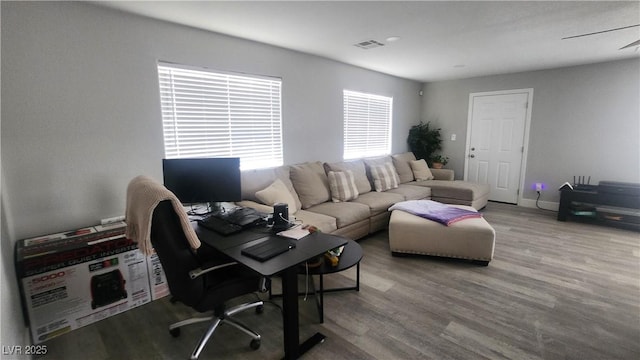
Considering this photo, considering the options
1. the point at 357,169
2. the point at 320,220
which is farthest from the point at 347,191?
the point at 320,220

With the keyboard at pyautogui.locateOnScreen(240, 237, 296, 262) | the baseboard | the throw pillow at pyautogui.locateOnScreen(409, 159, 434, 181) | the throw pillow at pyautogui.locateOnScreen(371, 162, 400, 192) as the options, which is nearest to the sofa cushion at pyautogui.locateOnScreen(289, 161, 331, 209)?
the throw pillow at pyautogui.locateOnScreen(371, 162, 400, 192)

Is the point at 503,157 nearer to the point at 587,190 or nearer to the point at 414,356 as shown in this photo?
the point at 587,190

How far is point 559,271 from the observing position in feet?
9.39

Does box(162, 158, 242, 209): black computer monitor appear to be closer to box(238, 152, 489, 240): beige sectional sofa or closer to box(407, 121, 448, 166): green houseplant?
box(238, 152, 489, 240): beige sectional sofa

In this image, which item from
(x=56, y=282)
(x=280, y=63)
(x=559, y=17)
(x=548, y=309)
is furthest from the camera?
(x=280, y=63)

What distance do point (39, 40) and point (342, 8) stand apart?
7.24 ft

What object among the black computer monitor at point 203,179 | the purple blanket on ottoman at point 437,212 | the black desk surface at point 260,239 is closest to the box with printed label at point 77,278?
the black computer monitor at point 203,179

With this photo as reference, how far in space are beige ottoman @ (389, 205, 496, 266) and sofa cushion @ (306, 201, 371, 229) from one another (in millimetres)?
411

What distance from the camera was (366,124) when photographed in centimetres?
510

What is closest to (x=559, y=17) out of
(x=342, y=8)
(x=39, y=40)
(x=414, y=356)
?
(x=342, y=8)

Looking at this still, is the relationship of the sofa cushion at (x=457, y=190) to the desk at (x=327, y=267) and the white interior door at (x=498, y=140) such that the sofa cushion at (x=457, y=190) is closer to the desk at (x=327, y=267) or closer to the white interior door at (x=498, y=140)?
the white interior door at (x=498, y=140)

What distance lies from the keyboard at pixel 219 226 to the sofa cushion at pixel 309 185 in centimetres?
140

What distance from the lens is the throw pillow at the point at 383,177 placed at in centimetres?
454

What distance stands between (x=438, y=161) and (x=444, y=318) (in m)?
4.36
